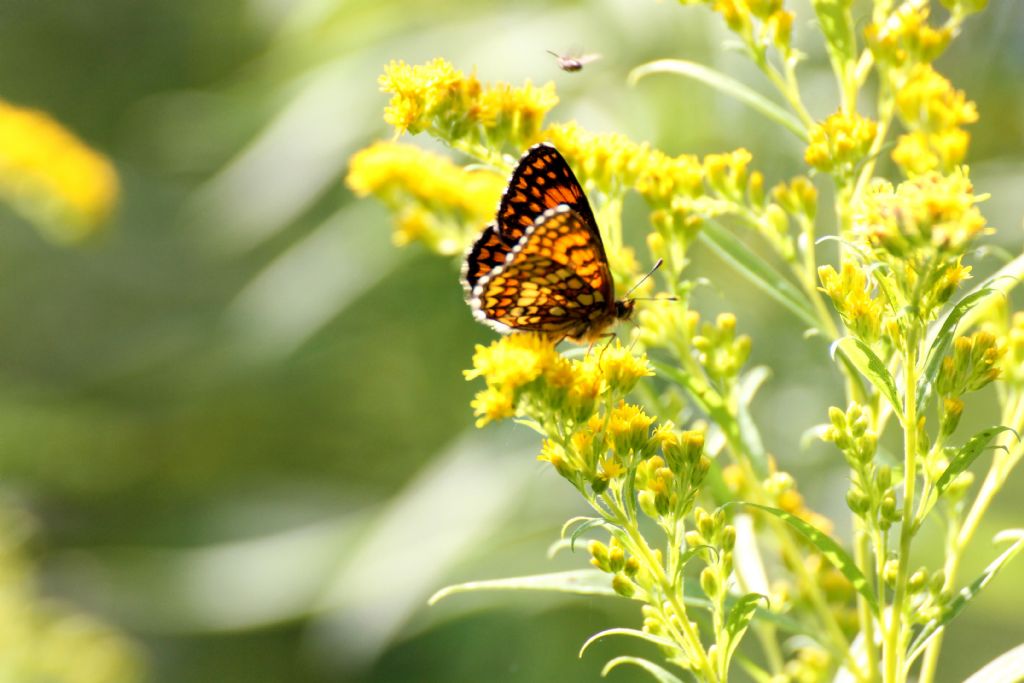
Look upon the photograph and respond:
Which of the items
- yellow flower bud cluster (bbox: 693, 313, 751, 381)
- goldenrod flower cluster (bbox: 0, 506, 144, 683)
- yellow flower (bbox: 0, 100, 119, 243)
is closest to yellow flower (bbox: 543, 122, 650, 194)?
yellow flower bud cluster (bbox: 693, 313, 751, 381)

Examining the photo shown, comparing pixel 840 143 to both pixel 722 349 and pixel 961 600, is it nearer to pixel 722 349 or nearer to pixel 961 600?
pixel 722 349

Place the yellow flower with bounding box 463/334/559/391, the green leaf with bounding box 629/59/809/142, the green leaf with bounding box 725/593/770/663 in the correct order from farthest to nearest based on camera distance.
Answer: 1. the green leaf with bounding box 629/59/809/142
2. the yellow flower with bounding box 463/334/559/391
3. the green leaf with bounding box 725/593/770/663

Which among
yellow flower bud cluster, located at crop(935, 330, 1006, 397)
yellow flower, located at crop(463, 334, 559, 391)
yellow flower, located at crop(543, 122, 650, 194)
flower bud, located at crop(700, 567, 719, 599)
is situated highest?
yellow flower, located at crop(543, 122, 650, 194)

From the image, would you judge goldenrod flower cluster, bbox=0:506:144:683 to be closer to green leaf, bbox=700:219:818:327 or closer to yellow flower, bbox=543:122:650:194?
yellow flower, bbox=543:122:650:194

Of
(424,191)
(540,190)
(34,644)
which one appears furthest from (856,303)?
(34,644)

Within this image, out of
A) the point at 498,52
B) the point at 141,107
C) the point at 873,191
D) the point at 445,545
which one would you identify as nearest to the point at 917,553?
the point at 445,545

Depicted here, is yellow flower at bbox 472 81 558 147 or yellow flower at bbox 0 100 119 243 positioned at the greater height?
yellow flower at bbox 0 100 119 243

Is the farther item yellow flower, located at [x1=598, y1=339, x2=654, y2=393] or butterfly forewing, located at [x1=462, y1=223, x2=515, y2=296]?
butterfly forewing, located at [x1=462, y1=223, x2=515, y2=296]
